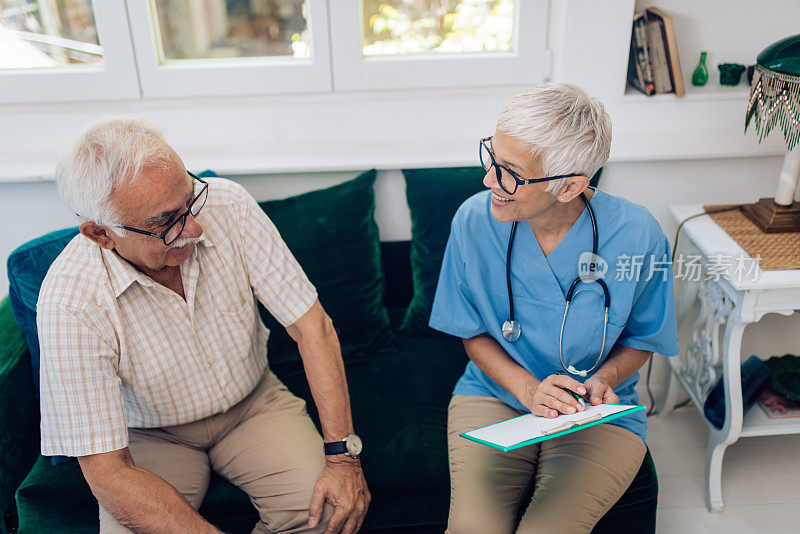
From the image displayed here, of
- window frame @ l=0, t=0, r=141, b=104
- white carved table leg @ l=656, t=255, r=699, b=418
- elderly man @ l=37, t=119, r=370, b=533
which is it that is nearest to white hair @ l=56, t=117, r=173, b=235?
elderly man @ l=37, t=119, r=370, b=533

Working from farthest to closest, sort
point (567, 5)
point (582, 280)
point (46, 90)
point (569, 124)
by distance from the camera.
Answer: point (46, 90) < point (567, 5) < point (582, 280) < point (569, 124)

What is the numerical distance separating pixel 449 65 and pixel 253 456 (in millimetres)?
1264

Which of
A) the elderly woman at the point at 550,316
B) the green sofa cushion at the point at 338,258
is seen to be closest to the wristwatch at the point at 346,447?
the elderly woman at the point at 550,316

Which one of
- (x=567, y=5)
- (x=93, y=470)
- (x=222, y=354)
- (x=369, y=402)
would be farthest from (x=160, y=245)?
(x=567, y=5)

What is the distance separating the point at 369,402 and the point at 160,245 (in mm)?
713

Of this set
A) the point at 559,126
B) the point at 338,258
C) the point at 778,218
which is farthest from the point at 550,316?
the point at 778,218

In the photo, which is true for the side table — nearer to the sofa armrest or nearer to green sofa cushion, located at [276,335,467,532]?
green sofa cushion, located at [276,335,467,532]

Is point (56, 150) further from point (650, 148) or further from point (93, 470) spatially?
point (650, 148)

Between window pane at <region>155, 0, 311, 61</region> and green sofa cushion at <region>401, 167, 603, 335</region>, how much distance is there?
0.56 metres

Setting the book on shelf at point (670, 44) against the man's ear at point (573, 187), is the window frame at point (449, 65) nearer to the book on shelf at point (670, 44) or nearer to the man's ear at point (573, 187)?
the book on shelf at point (670, 44)

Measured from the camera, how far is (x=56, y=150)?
6.96 feet

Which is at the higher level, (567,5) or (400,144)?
(567,5)

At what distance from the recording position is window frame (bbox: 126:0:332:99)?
2041mm

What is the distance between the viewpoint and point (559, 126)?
1293 mm
